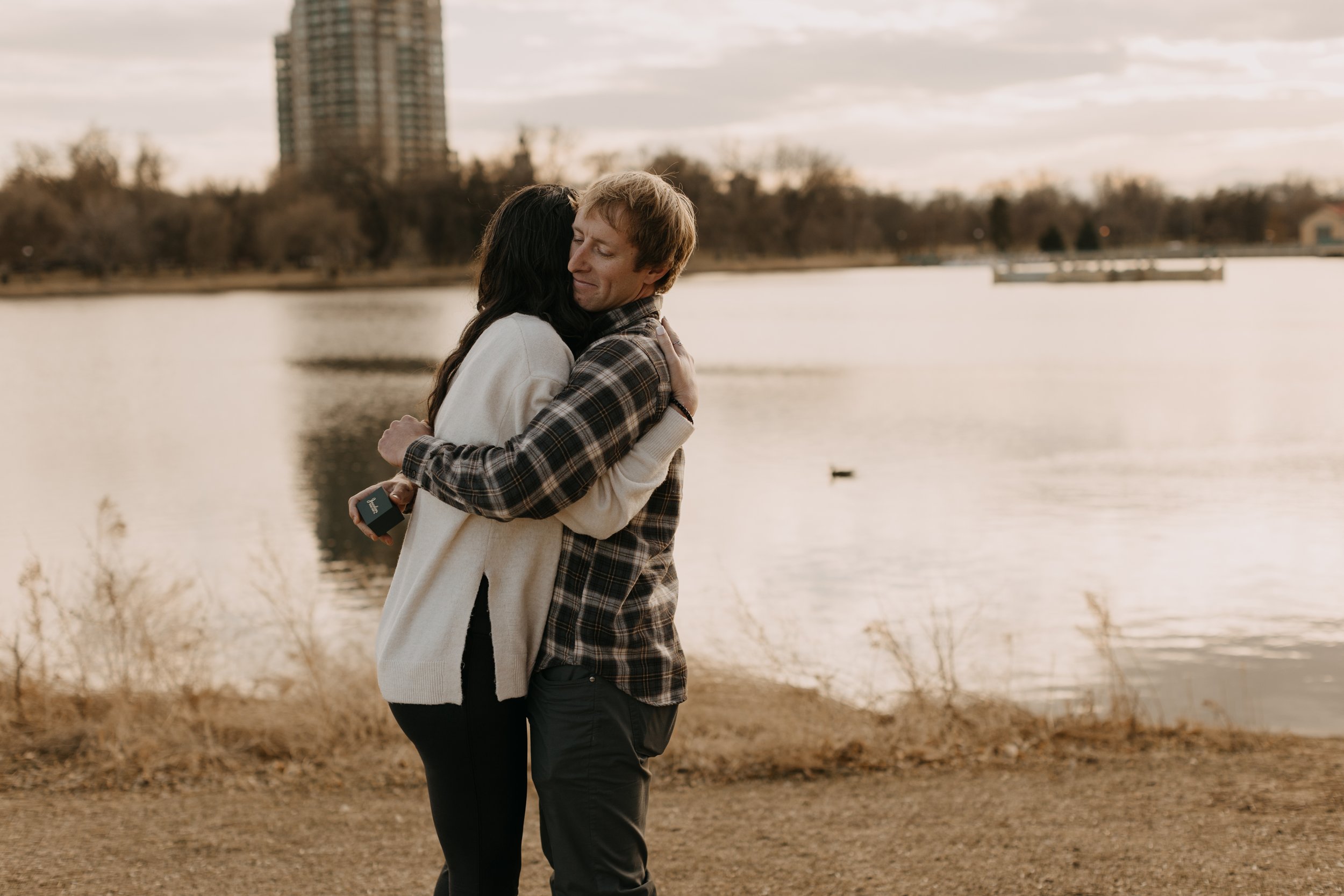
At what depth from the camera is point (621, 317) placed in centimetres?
220

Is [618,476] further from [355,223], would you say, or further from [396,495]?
[355,223]

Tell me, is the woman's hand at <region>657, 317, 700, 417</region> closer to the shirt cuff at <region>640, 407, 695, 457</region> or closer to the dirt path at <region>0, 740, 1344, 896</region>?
the shirt cuff at <region>640, 407, 695, 457</region>

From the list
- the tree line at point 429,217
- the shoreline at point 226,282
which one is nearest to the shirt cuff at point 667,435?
the tree line at point 429,217

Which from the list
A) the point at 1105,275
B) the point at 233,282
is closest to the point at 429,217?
the point at 233,282

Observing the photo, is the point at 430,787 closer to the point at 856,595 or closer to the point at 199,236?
the point at 856,595

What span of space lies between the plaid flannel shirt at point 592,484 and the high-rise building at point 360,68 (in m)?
159

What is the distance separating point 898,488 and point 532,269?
13542mm

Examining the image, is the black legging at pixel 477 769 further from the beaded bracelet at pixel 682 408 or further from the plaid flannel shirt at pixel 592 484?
the beaded bracelet at pixel 682 408

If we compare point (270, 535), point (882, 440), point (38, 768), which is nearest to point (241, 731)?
point (38, 768)

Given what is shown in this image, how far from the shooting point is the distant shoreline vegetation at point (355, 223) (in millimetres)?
79750

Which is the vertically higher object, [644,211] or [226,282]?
[226,282]

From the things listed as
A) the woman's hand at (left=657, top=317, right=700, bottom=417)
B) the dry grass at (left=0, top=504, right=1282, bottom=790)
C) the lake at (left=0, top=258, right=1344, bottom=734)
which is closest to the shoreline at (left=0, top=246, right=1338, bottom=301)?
the lake at (left=0, top=258, right=1344, bottom=734)

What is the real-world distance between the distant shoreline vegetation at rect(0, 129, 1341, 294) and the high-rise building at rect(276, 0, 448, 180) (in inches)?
2423

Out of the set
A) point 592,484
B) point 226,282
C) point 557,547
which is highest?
point 226,282
